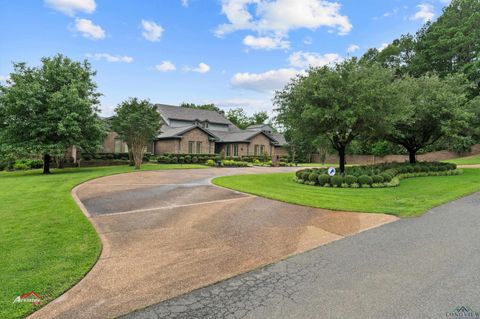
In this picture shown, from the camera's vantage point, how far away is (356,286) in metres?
3.65

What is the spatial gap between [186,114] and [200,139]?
30.5 ft

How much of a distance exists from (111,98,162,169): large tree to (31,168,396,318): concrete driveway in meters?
13.5

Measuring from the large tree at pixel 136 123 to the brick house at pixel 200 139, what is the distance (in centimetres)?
487

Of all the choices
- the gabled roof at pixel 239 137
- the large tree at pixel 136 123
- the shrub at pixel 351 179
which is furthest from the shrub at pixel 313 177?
the gabled roof at pixel 239 137

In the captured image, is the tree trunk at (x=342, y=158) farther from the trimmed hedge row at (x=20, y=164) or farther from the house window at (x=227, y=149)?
the trimmed hedge row at (x=20, y=164)

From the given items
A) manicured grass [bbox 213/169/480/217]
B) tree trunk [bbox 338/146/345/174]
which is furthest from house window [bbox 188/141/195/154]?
manicured grass [bbox 213/169/480/217]

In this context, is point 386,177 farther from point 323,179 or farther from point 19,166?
point 19,166

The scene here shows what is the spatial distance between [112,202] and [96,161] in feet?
69.0

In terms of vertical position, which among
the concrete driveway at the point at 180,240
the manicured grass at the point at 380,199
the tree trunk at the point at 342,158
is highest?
the tree trunk at the point at 342,158

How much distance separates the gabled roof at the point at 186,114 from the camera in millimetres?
41562

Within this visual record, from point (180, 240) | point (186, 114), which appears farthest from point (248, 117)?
point (180, 240)

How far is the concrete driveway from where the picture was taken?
3.54 meters

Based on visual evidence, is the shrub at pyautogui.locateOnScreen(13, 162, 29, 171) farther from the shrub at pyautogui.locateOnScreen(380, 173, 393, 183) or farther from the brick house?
the shrub at pyautogui.locateOnScreen(380, 173, 393, 183)

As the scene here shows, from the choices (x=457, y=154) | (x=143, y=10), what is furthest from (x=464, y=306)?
(x=457, y=154)
